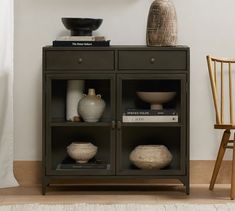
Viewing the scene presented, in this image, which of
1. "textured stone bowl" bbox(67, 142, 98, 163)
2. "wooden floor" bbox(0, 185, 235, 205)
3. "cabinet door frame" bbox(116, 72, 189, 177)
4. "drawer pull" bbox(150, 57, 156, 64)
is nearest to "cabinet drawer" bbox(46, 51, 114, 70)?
"cabinet door frame" bbox(116, 72, 189, 177)

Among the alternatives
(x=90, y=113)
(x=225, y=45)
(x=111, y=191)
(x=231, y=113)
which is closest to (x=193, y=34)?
(x=225, y=45)

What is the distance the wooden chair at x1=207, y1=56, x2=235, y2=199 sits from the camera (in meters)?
3.63

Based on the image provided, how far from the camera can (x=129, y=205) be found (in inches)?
130

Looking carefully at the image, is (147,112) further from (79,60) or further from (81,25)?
(81,25)

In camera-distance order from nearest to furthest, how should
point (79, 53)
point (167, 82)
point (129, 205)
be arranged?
point (129, 205) < point (79, 53) < point (167, 82)

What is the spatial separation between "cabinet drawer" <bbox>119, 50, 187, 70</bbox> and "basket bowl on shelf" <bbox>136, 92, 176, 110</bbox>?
0.19 metres

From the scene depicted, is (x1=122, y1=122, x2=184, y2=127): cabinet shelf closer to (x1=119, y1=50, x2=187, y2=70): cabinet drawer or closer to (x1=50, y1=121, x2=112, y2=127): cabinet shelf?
(x1=50, y1=121, x2=112, y2=127): cabinet shelf

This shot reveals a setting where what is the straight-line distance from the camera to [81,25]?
12.1ft

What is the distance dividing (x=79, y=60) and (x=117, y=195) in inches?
29.9

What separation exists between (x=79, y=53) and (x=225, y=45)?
0.93m

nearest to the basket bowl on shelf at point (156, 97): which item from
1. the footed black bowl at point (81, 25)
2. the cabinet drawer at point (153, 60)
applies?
the cabinet drawer at point (153, 60)

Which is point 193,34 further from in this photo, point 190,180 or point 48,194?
point 48,194

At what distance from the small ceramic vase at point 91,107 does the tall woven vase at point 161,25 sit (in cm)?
42

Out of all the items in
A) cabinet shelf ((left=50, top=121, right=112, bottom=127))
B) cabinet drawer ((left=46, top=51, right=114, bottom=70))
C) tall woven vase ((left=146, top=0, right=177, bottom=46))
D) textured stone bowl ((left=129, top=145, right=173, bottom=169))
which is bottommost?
textured stone bowl ((left=129, top=145, right=173, bottom=169))
